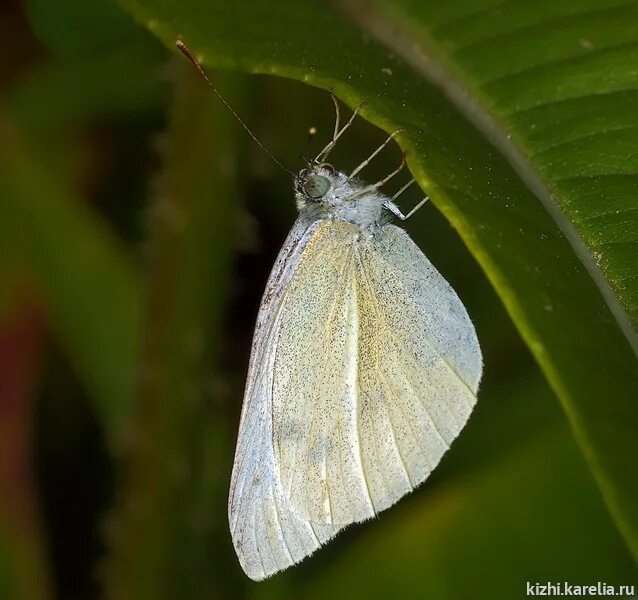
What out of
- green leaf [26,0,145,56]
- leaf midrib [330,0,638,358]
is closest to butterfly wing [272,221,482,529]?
leaf midrib [330,0,638,358]

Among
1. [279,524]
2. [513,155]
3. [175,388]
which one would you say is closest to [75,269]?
[175,388]

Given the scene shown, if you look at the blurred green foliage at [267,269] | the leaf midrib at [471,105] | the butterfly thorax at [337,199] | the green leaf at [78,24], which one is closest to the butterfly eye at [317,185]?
the butterfly thorax at [337,199]

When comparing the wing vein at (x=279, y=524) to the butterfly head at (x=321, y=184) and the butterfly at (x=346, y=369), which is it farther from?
the butterfly head at (x=321, y=184)

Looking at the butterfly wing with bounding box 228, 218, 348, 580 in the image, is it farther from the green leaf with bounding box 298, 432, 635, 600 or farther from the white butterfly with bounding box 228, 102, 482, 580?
the green leaf with bounding box 298, 432, 635, 600

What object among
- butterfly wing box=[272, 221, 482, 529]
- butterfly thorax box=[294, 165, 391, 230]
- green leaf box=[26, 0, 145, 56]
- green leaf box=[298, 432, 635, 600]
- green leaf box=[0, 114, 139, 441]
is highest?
green leaf box=[26, 0, 145, 56]

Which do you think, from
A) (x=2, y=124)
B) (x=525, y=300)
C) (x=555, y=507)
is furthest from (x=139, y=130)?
(x=525, y=300)
